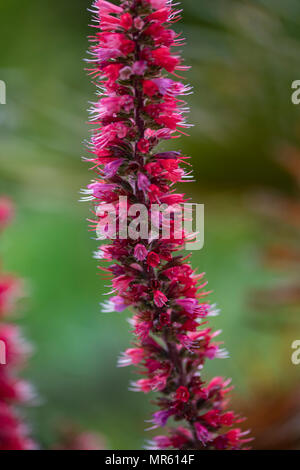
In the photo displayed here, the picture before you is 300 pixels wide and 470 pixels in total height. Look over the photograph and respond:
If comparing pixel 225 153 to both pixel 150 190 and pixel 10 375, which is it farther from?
pixel 150 190

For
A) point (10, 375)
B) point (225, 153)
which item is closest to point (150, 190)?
point (10, 375)

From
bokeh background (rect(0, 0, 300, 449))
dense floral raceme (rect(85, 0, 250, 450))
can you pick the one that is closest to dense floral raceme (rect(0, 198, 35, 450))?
bokeh background (rect(0, 0, 300, 449))

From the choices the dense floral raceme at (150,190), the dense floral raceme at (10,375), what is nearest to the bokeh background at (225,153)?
the dense floral raceme at (10,375)

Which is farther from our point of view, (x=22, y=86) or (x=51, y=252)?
(x=51, y=252)

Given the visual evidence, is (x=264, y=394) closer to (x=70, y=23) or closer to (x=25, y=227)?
(x=70, y=23)
